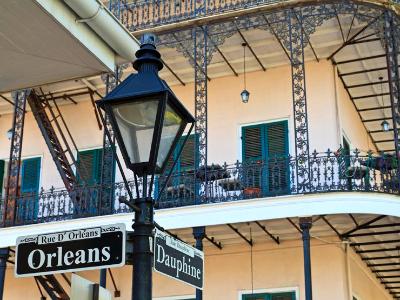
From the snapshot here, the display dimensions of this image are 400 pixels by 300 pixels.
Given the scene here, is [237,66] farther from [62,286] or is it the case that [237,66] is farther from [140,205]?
[140,205]

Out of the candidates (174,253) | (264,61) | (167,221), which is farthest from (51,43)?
(264,61)

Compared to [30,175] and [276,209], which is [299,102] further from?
[30,175]

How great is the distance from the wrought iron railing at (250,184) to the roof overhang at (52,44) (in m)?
8.99

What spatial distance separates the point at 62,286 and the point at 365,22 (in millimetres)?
9279

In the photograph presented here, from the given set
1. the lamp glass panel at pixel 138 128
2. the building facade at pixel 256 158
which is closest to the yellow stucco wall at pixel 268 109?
the building facade at pixel 256 158

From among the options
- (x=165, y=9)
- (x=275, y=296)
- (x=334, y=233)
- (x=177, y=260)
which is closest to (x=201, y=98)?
(x=165, y=9)

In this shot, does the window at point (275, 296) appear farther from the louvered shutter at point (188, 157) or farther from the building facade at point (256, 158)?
the louvered shutter at point (188, 157)

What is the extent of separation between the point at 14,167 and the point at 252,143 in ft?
18.2

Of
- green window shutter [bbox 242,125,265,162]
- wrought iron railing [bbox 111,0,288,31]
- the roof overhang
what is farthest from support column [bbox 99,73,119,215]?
the roof overhang

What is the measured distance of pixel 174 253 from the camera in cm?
479

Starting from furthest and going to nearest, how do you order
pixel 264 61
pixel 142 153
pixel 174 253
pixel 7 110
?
pixel 7 110 → pixel 264 61 → pixel 174 253 → pixel 142 153

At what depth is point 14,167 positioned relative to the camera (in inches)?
683

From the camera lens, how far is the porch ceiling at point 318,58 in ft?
55.1

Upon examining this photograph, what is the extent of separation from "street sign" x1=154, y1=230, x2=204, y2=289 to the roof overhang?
1436 mm
